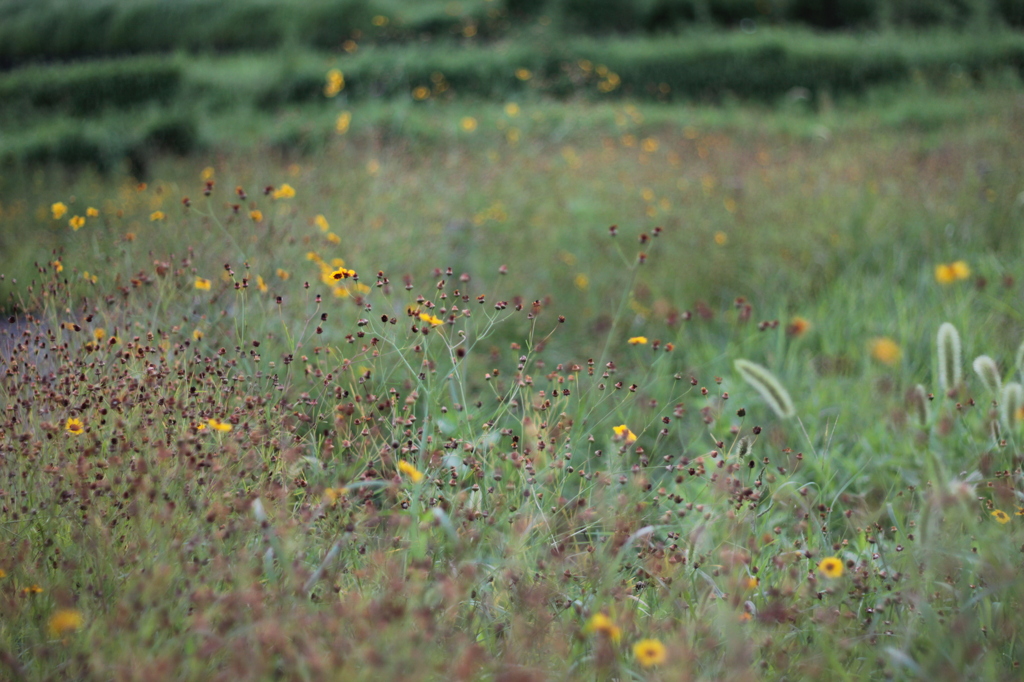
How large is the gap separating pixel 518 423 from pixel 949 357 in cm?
178

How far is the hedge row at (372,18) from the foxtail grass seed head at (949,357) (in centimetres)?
1044

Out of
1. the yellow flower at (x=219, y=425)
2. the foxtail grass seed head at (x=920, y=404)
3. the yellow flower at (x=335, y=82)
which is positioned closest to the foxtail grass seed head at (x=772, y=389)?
the foxtail grass seed head at (x=920, y=404)

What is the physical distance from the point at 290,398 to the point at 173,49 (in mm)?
11288

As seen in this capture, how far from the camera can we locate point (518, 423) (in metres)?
3.06

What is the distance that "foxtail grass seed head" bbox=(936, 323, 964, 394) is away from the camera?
1545 mm

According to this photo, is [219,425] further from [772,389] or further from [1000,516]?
[1000,516]

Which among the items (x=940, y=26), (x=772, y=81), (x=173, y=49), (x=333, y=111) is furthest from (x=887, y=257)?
(x=173, y=49)

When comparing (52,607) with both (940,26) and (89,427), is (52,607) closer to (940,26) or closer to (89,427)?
(89,427)

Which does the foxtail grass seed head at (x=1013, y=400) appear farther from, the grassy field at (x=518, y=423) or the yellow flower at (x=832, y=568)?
the yellow flower at (x=832, y=568)

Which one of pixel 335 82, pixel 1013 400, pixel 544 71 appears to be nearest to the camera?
pixel 1013 400

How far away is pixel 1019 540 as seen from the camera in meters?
1.55

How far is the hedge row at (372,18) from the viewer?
1112 cm

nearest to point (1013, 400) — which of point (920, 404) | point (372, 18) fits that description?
point (920, 404)

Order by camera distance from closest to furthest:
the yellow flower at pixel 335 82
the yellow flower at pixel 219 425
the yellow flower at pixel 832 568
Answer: the yellow flower at pixel 832 568 < the yellow flower at pixel 219 425 < the yellow flower at pixel 335 82
